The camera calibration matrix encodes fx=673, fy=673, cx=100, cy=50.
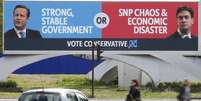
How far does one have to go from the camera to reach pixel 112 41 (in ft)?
167

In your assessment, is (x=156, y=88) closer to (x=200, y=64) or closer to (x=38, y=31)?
(x=200, y=64)

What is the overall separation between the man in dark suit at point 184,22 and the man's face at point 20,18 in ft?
36.4

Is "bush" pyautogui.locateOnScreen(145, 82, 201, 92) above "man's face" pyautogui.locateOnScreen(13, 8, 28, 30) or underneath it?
underneath

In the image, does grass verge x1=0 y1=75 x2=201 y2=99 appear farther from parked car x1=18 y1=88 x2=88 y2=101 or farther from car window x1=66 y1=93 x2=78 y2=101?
parked car x1=18 y1=88 x2=88 y2=101

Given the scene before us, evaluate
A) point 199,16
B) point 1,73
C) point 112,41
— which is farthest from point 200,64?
point 1,73

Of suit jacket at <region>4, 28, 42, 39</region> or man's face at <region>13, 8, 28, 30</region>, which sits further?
man's face at <region>13, 8, 28, 30</region>

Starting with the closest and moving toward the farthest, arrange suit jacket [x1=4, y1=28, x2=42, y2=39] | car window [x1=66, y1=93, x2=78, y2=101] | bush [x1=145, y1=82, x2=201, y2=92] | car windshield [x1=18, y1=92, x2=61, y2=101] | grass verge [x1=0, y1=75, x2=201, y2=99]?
1. car windshield [x1=18, y1=92, x2=61, y2=101]
2. car window [x1=66, y1=93, x2=78, y2=101]
3. grass verge [x1=0, y1=75, x2=201, y2=99]
4. bush [x1=145, y1=82, x2=201, y2=92]
5. suit jacket [x1=4, y1=28, x2=42, y2=39]

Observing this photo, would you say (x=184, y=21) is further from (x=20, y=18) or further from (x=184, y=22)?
(x=20, y=18)

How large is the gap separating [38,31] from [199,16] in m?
12.2

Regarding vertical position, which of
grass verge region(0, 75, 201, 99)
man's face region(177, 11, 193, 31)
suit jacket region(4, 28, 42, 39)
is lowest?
grass verge region(0, 75, 201, 99)

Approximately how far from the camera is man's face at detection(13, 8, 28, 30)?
50625 millimetres

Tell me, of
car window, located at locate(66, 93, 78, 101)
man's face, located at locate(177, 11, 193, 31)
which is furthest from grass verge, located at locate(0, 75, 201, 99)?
car window, located at locate(66, 93, 78, 101)

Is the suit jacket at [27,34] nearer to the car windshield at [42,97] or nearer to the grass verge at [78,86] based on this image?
the grass verge at [78,86]

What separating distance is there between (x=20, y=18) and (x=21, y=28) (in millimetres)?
756
